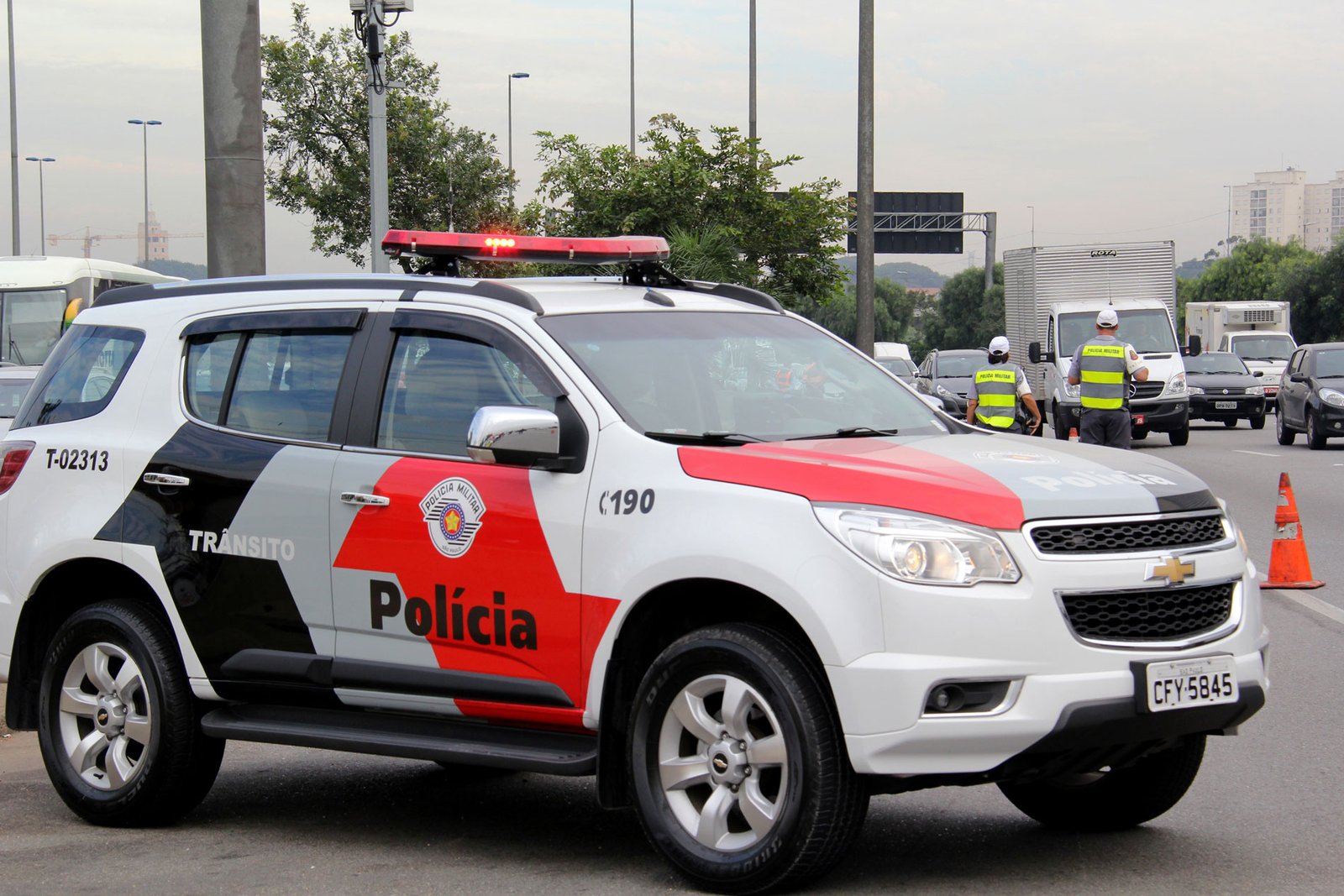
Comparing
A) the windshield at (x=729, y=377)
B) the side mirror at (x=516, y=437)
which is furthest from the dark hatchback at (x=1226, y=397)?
the side mirror at (x=516, y=437)

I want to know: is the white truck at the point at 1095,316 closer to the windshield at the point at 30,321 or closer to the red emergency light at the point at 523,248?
the windshield at the point at 30,321

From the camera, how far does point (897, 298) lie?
186m

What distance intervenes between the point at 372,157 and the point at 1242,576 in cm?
1134

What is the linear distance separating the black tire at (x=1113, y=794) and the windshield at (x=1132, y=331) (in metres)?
24.0

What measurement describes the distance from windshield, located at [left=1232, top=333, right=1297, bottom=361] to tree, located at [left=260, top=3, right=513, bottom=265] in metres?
19.3

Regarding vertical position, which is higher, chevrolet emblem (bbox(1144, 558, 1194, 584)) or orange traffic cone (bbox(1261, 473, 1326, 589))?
chevrolet emblem (bbox(1144, 558, 1194, 584))

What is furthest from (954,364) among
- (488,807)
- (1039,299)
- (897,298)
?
(897,298)

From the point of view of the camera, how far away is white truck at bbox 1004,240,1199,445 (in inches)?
1121

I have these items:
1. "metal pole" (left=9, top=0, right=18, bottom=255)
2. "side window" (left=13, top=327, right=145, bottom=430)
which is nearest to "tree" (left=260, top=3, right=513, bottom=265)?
"metal pole" (left=9, top=0, right=18, bottom=255)

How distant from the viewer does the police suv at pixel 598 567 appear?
14.9 ft

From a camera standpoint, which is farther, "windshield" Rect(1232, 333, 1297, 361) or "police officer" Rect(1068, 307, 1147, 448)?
"windshield" Rect(1232, 333, 1297, 361)

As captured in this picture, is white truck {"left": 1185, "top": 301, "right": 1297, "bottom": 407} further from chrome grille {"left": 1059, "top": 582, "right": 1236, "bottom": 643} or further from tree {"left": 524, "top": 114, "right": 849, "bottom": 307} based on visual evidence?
chrome grille {"left": 1059, "top": 582, "right": 1236, "bottom": 643}

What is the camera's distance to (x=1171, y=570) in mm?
4719

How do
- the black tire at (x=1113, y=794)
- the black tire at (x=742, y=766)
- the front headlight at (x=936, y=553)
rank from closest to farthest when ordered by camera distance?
the front headlight at (x=936, y=553) < the black tire at (x=742, y=766) < the black tire at (x=1113, y=794)
